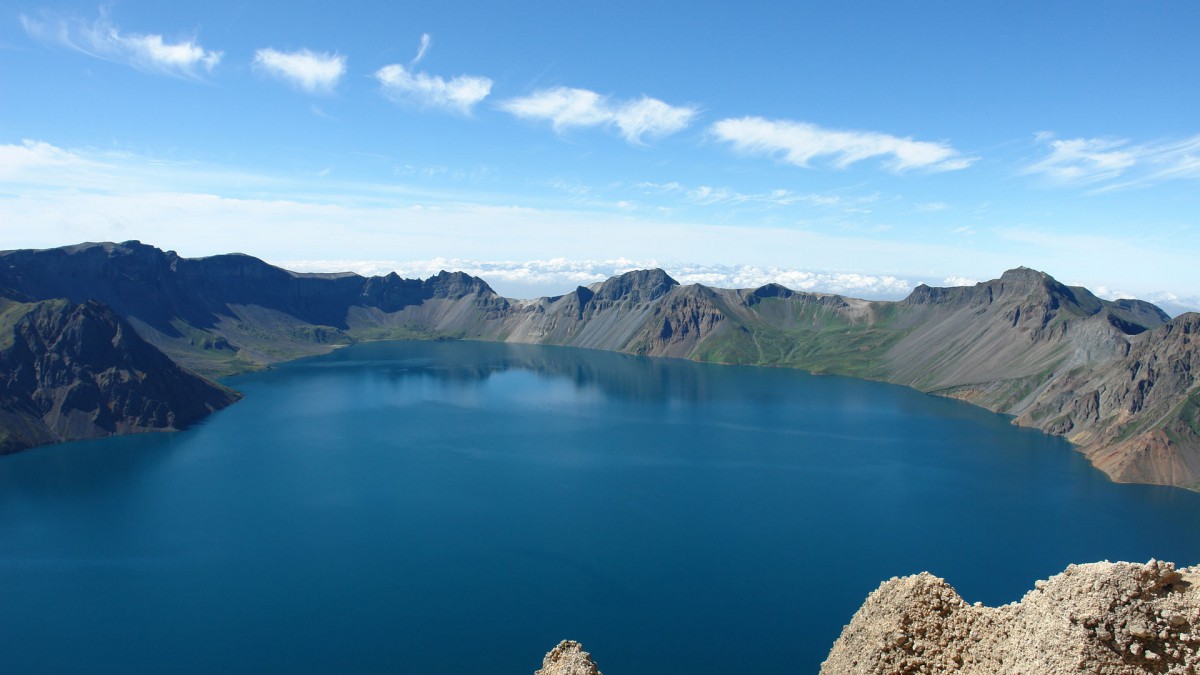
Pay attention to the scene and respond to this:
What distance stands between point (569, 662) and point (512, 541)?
63175 millimetres

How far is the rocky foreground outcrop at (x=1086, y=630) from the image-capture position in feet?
65.3

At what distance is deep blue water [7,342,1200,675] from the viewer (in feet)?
214

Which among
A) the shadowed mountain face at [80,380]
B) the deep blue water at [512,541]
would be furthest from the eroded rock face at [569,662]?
the shadowed mountain face at [80,380]

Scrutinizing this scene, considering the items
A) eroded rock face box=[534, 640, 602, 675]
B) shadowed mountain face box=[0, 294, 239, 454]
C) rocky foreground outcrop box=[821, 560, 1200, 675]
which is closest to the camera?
rocky foreground outcrop box=[821, 560, 1200, 675]

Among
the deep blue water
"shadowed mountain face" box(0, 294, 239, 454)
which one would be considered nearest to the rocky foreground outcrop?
the deep blue water

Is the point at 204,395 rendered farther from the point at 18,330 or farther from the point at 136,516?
the point at 136,516

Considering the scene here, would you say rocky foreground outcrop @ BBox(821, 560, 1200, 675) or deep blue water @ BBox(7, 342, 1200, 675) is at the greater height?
rocky foreground outcrop @ BBox(821, 560, 1200, 675)

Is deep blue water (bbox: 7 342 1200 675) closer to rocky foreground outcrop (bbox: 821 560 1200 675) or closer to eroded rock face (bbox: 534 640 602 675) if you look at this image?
eroded rock face (bbox: 534 640 602 675)

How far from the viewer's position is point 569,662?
94.1 ft

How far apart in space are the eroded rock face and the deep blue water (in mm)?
33479

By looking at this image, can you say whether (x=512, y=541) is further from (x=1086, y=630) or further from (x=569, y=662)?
(x=1086, y=630)

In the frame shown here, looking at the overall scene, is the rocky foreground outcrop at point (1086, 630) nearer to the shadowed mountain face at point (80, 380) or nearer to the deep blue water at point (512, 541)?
the deep blue water at point (512, 541)

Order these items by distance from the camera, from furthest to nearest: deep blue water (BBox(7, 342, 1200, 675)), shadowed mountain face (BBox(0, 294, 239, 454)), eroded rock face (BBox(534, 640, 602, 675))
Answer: shadowed mountain face (BBox(0, 294, 239, 454)) < deep blue water (BBox(7, 342, 1200, 675)) < eroded rock face (BBox(534, 640, 602, 675))

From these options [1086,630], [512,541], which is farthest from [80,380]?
[1086,630]
